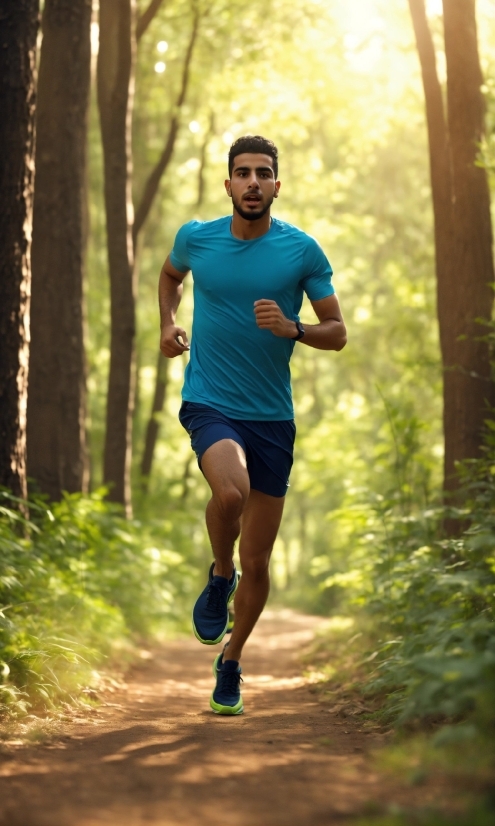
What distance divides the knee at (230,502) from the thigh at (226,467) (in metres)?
0.02

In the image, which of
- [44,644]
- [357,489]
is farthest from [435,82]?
[44,644]

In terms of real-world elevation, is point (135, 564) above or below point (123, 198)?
below

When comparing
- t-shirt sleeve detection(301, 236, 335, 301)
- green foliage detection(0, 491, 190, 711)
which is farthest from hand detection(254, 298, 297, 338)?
green foliage detection(0, 491, 190, 711)

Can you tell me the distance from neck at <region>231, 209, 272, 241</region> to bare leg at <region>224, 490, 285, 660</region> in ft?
4.89

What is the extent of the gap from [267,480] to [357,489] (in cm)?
294

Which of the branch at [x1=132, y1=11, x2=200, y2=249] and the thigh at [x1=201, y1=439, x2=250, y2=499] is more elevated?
the branch at [x1=132, y1=11, x2=200, y2=249]

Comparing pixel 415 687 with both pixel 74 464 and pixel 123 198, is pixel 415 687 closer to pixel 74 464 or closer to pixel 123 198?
pixel 74 464

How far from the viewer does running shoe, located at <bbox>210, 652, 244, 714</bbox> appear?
5.83 metres

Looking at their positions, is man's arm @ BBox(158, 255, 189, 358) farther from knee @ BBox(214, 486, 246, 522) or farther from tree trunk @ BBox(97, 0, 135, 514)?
tree trunk @ BBox(97, 0, 135, 514)

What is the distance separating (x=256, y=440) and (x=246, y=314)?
714 mm

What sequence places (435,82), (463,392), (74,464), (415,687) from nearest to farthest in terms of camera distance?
(415,687) → (463,392) → (435,82) → (74,464)

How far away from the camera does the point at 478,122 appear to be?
327 inches

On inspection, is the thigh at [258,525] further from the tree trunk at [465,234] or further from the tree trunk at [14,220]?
the tree trunk at [465,234]

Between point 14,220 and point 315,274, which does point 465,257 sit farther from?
point 14,220
